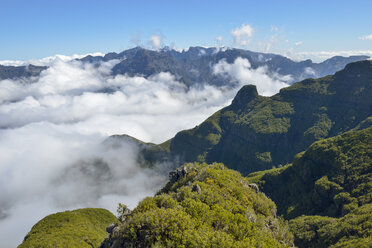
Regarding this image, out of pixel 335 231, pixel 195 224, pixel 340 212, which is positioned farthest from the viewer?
pixel 340 212

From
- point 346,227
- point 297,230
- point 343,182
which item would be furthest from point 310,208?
point 346,227

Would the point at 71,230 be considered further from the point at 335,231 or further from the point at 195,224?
the point at 335,231

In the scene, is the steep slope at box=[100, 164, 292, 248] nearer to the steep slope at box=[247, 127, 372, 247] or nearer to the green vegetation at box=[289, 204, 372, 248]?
the green vegetation at box=[289, 204, 372, 248]

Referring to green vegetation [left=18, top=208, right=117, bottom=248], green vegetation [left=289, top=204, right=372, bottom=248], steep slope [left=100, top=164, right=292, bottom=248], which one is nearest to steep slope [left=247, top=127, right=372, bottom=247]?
green vegetation [left=289, top=204, right=372, bottom=248]

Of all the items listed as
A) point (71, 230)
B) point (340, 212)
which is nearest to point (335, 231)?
point (340, 212)

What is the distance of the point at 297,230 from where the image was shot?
14238 cm

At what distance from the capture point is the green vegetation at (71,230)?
4008 inches

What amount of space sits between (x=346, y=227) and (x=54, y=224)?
533ft

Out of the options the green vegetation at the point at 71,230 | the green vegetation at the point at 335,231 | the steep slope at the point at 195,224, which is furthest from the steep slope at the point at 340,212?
the green vegetation at the point at 71,230

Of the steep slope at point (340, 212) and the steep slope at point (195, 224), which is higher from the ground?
the steep slope at point (195, 224)

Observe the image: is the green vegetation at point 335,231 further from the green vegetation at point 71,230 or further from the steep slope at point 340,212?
the green vegetation at point 71,230

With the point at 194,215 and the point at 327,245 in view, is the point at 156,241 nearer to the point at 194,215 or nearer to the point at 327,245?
the point at 194,215

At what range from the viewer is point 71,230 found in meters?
125

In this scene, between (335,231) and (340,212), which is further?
(340,212)
